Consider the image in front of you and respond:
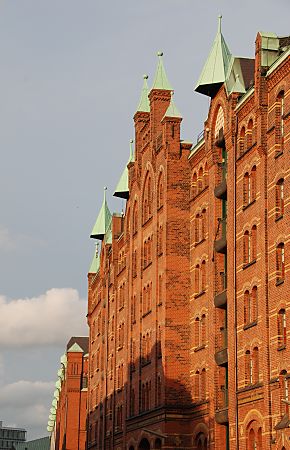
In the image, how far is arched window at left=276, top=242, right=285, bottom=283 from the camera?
137 feet

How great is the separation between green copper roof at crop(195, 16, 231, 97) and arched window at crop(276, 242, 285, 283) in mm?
12181

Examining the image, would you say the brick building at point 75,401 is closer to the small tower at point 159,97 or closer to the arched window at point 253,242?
the small tower at point 159,97

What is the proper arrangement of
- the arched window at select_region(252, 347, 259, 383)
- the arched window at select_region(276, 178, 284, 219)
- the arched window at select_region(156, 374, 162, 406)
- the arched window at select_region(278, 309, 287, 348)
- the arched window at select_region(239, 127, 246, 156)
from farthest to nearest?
the arched window at select_region(156, 374, 162, 406)
the arched window at select_region(239, 127, 246, 156)
the arched window at select_region(252, 347, 259, 383)
the arched window at select_region(276, 178, 284, 219)
the arched window at select_region(278, 309, 287, 348)

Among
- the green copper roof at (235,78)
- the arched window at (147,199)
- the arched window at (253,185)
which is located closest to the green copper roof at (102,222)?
the arched window at (147,199)

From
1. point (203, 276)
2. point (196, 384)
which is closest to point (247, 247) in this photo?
point (203, 276)

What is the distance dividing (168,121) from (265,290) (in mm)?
17719

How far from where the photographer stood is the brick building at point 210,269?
42469mm

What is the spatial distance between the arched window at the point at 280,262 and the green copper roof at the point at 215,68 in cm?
1218

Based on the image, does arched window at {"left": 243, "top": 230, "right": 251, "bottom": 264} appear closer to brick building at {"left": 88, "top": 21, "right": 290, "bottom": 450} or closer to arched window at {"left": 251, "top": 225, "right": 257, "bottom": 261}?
brick building at {"left": 88, "top": 21, "right": 290, "bottom": 450}

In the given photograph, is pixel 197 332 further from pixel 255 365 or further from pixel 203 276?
pixel 255 365

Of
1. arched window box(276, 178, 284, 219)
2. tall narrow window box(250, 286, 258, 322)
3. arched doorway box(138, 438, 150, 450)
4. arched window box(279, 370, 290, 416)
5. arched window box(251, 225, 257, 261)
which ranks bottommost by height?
arched window box(279, 370, 290, 416)

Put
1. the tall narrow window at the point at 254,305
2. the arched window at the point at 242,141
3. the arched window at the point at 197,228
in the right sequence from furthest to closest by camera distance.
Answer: the arched window at the point at 197,228 < the arched window at the point at 242,141 < the tall narrow window at the point at 254,305

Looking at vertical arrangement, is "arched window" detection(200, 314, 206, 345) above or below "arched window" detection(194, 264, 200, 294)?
below

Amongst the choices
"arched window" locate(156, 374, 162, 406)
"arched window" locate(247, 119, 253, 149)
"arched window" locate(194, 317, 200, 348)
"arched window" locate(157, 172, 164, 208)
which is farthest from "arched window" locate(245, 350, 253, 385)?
"arched window" locate(157, 172, 164, 208)
